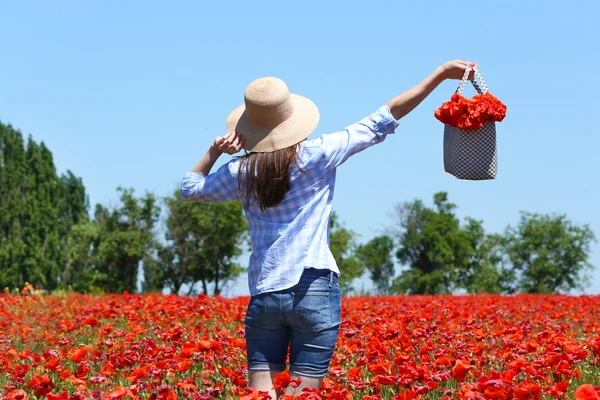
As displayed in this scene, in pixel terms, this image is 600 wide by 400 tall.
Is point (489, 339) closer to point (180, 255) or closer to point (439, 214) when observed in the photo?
point (180, 255)

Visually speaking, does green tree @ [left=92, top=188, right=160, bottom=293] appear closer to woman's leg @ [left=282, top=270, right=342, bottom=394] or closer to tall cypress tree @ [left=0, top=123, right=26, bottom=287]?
tall cypress tree @ [left=0, top=123, right=26, bottom=287]

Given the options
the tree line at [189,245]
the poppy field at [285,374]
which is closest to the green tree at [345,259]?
the tree line at [189,245]

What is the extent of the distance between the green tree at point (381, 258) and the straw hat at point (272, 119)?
6379 cm

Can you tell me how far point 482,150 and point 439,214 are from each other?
2356 inches

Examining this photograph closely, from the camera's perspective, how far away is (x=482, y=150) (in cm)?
543

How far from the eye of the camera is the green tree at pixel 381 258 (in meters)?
68.1

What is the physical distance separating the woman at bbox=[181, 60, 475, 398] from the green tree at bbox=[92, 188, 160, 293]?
167 ft

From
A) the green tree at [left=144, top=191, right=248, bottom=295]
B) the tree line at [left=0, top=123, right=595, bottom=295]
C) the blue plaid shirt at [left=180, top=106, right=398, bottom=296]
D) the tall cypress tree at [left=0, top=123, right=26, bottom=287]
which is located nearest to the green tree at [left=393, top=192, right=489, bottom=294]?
the tree line at [left=0, top=123, right=595, bottom=295]

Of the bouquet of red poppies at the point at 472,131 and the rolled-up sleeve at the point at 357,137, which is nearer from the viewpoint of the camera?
the rolled-up sleeve at the point at 357,137

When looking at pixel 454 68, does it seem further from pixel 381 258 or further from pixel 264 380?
pixel 381 258

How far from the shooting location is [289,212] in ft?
14.0

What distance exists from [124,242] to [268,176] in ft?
172

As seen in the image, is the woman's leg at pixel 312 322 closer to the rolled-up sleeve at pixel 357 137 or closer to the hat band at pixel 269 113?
the rolled-up sleeve at pixel 357 137

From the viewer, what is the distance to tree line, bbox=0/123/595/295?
4812 cm
